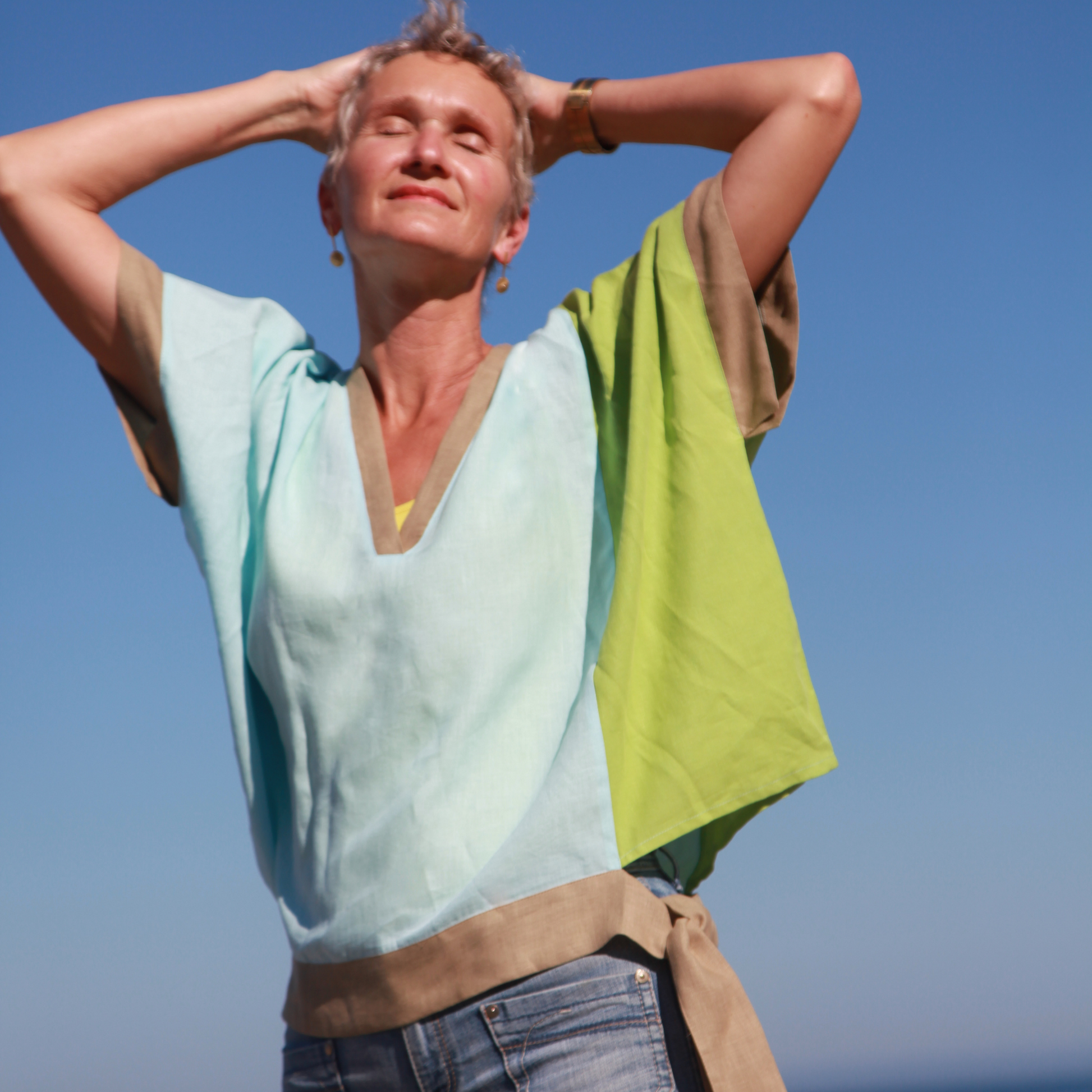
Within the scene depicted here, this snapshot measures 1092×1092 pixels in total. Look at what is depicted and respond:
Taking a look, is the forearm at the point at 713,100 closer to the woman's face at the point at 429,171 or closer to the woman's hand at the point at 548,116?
the woman's hand at the point at 548,116

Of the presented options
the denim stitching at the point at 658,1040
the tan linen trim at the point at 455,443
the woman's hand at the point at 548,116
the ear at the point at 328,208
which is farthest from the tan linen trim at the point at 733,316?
the denim stitching at the point at 658,1040

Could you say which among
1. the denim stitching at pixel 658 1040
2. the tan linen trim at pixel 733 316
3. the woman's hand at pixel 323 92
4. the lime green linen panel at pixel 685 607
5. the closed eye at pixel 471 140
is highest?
the woman's hand at pixel 323 92

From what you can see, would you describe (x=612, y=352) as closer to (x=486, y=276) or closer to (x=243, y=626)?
(x=486, y=276)

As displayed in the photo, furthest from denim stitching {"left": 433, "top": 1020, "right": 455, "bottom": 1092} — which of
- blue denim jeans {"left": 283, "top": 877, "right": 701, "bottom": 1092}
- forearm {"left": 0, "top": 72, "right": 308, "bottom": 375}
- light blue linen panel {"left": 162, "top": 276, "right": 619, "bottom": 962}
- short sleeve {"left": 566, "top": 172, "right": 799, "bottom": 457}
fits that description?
forearm {"left": 0, "top": 72, "right": 308, "bottom": 375}

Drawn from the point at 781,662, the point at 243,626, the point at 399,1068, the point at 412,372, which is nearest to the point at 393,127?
the point at 412,372

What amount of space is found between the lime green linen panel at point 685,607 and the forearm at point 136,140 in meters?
0.83

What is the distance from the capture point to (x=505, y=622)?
5.46 feet

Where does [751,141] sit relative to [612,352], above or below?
above

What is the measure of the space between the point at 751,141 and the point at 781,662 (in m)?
0.86

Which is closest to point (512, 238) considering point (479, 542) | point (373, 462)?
point (373, 462)

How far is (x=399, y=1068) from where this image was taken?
153 cm

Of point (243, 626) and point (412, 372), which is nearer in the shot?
point (243, 626)

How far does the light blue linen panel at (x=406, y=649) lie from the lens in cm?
157

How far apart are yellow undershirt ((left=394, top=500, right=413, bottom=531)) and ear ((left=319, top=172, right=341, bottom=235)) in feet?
2.27
